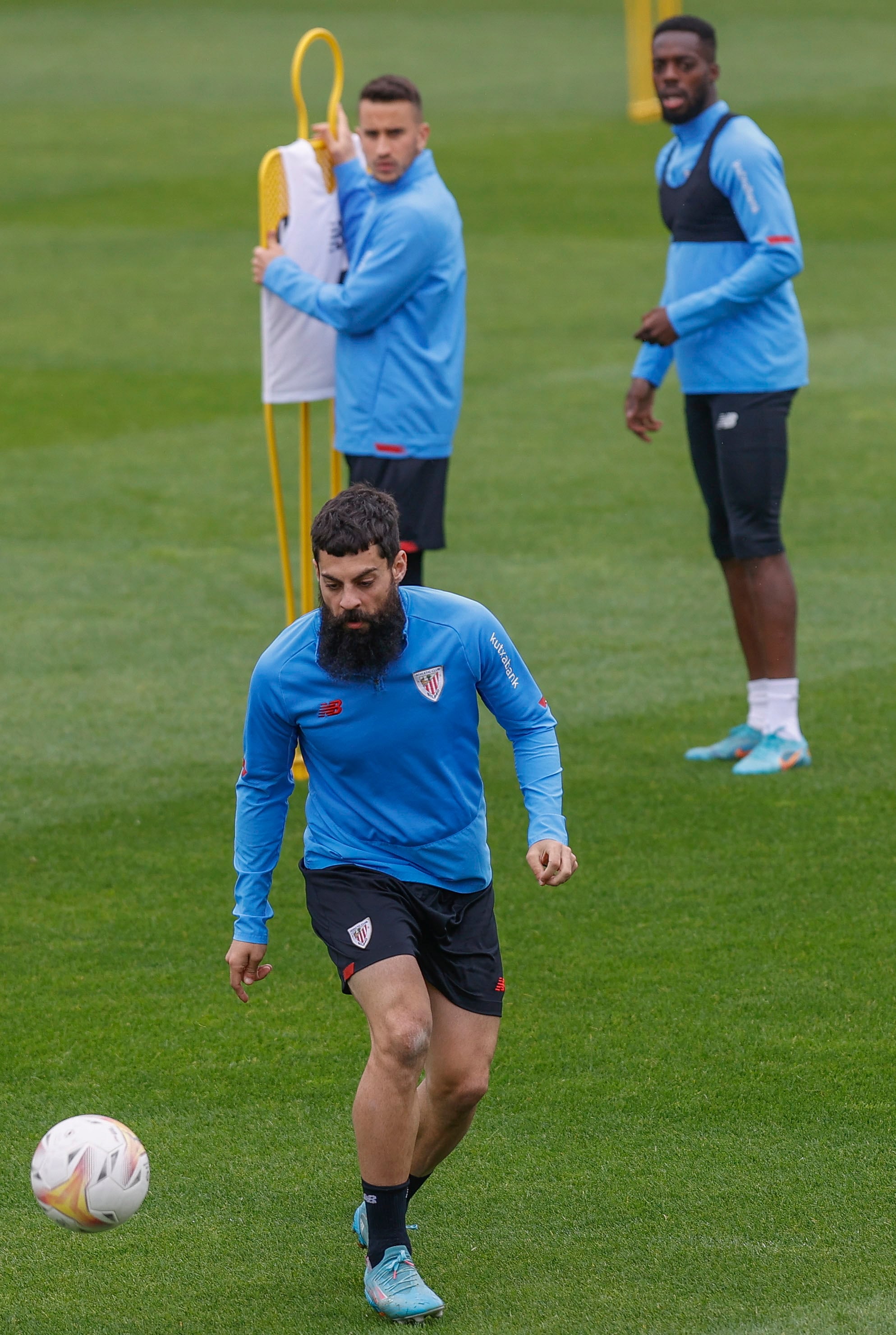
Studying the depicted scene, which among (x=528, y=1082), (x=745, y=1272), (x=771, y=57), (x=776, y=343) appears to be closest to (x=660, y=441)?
(x=776, y=343)

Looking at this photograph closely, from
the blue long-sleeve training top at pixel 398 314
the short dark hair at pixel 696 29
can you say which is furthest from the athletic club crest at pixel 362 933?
the short dark hair at pixel 696 29

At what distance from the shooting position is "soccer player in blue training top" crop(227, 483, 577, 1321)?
14.4 ft

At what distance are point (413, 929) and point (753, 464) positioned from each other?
4029 millimetres

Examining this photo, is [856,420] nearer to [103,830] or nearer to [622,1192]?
[103,830]

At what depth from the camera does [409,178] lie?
25.8 feet

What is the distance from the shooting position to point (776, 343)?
8.00 m

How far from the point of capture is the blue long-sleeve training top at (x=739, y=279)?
7.80 m

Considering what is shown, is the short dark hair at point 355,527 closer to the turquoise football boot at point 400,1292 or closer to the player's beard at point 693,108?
the turquoise football boot at point 400,1292

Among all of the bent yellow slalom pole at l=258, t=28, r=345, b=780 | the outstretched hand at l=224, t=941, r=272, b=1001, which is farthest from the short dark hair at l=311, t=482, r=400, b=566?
the bent yellow slalom pole at l=258, t=28, r=345, b=780

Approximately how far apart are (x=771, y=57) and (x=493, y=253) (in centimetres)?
1819

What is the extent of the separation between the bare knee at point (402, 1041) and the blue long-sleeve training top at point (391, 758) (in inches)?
15.1

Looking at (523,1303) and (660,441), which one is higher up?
(523,1303)

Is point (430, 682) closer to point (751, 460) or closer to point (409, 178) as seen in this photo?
point (751, 460)

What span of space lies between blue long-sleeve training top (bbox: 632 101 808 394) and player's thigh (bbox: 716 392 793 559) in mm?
76
